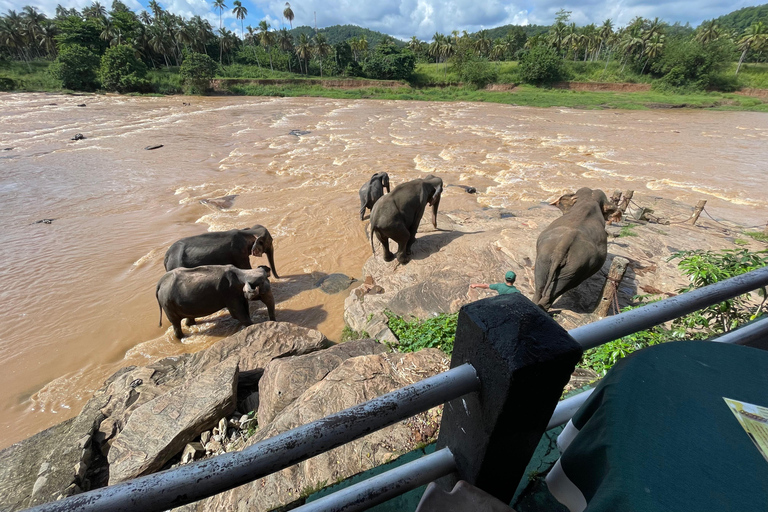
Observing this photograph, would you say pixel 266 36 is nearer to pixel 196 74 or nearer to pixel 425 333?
pixel 196 74

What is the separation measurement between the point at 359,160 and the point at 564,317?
14.6 metres

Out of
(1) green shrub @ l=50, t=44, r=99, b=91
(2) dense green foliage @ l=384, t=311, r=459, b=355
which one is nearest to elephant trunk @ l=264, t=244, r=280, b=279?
(2) dense green foliage @ l=384, t=311, r=459, b=355

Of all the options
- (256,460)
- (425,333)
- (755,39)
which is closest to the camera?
(256,460)

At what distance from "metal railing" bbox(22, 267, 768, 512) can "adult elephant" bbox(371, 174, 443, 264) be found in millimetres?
6245

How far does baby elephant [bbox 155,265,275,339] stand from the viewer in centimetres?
611

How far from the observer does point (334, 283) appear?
26.8ft

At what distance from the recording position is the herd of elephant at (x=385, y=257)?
575 cm

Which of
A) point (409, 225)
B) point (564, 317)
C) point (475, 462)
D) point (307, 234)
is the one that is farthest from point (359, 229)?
point (475, 462)

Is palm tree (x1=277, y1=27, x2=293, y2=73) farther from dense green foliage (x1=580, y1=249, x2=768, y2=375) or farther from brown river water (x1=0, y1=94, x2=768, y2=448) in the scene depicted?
dense green foliage (x1=580, y1=249, x2=768, y2=375)

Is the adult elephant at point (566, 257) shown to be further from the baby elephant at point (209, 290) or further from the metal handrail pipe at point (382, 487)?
the metal handrail pipe at point (382, 487)

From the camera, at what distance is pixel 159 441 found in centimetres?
353

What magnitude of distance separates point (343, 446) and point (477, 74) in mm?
61273

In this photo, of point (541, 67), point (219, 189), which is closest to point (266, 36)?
point (541, 67)

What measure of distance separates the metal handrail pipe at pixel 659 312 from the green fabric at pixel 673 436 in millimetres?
99
